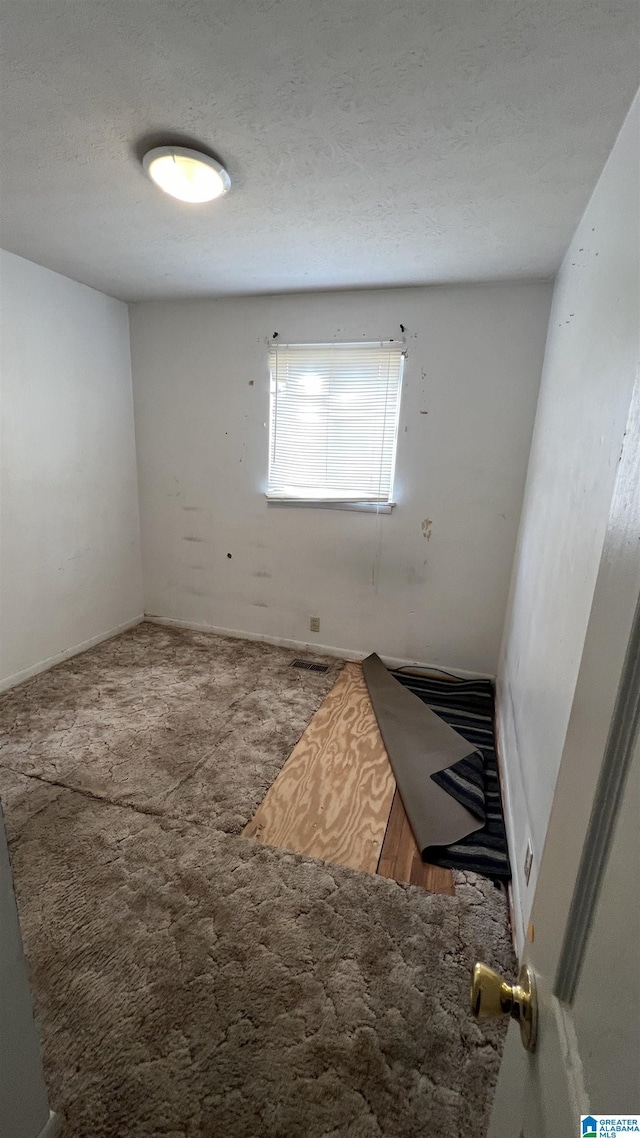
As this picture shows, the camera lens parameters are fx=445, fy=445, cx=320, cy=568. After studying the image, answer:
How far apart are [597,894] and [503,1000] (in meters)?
0.24

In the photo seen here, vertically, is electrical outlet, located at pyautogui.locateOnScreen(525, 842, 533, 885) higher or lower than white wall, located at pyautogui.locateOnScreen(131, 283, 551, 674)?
lower

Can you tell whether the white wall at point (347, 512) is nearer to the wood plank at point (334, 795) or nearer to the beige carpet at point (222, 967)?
the wood plank at point (334, 795)

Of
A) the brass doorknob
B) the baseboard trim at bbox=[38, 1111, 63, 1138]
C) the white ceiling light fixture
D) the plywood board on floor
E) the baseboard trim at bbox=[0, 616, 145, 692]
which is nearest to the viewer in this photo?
the brass doorknob

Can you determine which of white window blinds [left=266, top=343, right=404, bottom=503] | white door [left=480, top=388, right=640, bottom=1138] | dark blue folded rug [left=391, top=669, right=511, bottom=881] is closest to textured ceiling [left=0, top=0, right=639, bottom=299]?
white window blinds [left=266, top=343, right=404, bottom=503]

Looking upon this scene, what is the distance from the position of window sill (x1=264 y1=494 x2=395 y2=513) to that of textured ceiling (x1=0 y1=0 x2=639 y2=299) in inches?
54.8

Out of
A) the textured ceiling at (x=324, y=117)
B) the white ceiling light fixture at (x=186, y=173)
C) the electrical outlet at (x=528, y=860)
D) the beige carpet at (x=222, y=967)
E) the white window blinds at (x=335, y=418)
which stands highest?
the textured ceiling at (x=324, y=117)

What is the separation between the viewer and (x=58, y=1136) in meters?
0.96

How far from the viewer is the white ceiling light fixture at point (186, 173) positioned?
4.88 feet

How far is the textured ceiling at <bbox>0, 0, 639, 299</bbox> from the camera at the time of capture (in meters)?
1.04

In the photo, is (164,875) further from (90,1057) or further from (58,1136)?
(58,1136)

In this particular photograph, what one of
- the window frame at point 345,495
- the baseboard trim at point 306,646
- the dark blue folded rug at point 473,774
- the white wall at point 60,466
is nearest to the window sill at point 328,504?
the window frame at point 345,495

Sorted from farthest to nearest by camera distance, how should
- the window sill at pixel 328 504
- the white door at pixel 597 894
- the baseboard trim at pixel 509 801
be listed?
the window sill at pixel 328 504 < the baseboard trim at pixel 509 801 < the white door at pixel 597 894

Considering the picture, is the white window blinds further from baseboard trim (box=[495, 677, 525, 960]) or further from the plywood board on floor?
the plywood board on floor

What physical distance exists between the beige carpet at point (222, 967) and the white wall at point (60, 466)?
1.15 meters
